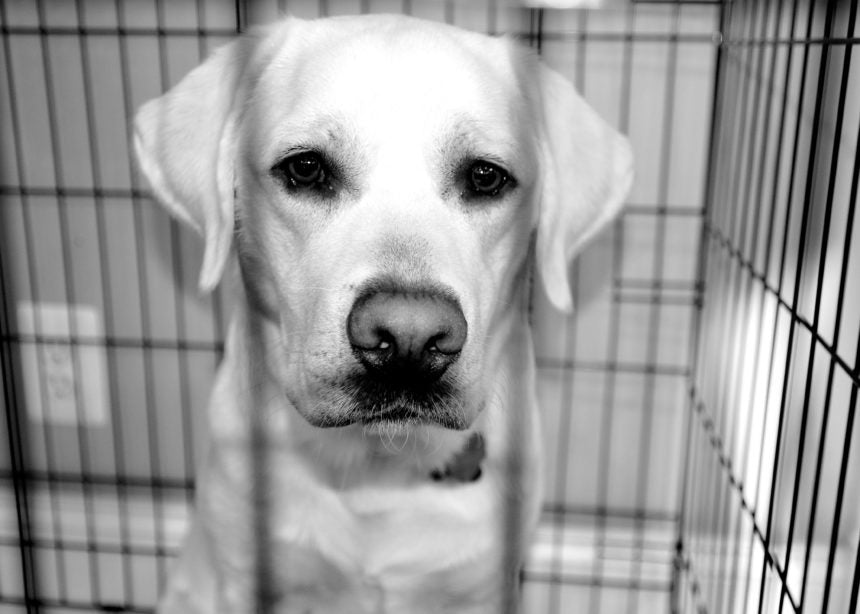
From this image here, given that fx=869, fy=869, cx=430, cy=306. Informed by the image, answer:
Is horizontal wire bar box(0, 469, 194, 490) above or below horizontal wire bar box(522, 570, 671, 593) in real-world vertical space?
above

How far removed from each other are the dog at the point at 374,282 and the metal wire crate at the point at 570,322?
1.66 ft

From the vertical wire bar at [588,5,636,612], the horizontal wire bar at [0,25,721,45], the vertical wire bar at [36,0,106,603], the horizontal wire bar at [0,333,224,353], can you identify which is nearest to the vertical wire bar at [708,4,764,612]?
the horizontal wire bar at [0,25,721,45]

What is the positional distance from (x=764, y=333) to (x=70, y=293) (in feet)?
5.27

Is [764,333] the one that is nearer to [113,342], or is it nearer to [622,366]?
[622,366]

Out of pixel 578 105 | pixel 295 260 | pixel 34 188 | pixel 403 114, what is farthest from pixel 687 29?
pixel 34 188

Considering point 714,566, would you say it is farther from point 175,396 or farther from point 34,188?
point 34,188

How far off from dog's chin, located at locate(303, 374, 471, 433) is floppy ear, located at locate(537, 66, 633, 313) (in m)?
0.32

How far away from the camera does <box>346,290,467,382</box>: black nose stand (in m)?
1.01

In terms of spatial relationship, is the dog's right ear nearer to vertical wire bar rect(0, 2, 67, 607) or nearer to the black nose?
the black nose

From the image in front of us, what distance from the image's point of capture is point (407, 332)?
1014mm

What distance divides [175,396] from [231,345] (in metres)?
0.88

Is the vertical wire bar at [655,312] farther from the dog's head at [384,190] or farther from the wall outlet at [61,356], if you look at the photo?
the wall outlet at [61,356]

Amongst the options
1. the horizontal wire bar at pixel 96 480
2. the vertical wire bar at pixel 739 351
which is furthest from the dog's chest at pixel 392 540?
the horizontal wire bar at pixel 96 480

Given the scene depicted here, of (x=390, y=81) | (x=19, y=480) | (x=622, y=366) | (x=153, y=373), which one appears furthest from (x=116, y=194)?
(x=622, y=366)
